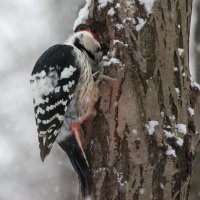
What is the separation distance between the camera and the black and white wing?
12.2 feet

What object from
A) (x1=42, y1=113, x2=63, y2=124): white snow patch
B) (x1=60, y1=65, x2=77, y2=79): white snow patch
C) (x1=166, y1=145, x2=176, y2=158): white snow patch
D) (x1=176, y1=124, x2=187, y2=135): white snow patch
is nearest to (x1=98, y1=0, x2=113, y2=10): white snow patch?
(x1=60, y1=65, x2=77, y2=79): white snow patch

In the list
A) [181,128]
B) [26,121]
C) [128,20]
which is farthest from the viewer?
[26,121]

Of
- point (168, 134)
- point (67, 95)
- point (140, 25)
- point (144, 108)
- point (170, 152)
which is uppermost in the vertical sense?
point (140, 25)

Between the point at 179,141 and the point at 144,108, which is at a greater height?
the point at 144,108

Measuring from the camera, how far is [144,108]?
3.61 m

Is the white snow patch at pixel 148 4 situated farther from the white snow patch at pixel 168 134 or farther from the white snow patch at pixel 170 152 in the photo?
the white snow patch at pixel 170 152

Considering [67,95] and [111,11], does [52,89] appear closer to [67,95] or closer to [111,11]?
[67,95]

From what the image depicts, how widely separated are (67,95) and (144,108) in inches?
21.5

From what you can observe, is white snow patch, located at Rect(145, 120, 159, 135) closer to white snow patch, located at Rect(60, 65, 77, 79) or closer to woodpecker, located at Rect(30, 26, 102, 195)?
woodpecker, located at Rect(30, 26, 102, 195)

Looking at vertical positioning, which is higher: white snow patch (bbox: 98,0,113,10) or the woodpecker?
white snow patch (bbox: 98,0,113,10)

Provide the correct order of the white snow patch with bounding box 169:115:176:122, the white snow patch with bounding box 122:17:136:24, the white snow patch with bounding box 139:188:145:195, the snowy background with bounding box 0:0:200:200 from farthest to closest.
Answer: the snowy background with bounding box 0:0:200:200, the white snow patch with bounding box 122:17:136:24, the white snow patch with bounding box 169:115:176:122, the white snow patch with bounding box 139:188:145:195

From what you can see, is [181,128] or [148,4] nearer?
[181,128]

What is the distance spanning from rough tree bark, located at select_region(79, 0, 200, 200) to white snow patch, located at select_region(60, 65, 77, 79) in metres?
0.25

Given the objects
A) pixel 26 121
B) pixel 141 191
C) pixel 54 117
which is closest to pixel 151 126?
pixel 141 191
